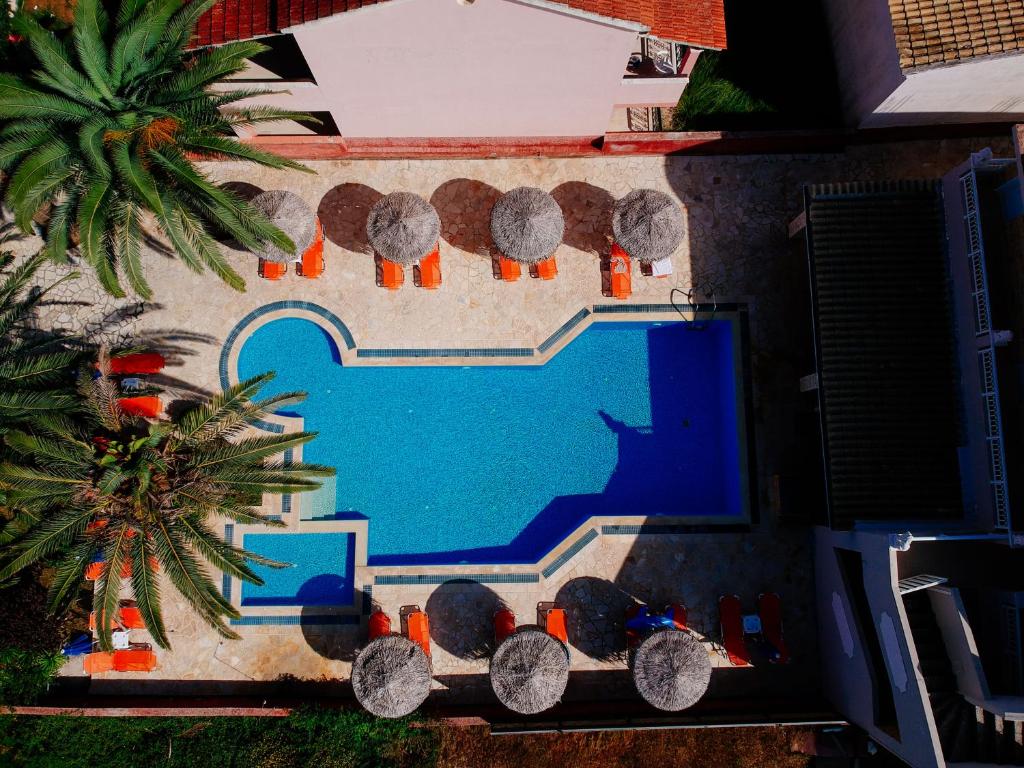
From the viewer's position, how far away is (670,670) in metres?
13.6

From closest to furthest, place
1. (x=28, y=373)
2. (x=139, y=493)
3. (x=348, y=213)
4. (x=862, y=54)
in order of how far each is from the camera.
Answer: (x=139, y=493) → (x=28, y=373) → (x=862, y=54) → (x=348, y=213)

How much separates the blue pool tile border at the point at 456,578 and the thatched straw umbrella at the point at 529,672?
1736 mm

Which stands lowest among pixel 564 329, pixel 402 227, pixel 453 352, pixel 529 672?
pixel 529 672

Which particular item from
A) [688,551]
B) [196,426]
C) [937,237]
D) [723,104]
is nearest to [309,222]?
[196,426]

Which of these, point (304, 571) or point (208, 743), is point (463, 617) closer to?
point (304, 571)

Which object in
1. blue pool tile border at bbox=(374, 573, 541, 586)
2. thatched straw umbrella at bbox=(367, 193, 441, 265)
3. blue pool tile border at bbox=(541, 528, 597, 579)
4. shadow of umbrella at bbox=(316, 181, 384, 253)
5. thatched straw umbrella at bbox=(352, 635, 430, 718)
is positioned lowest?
thatched straw umbrella at bbox=(352, 635, 430, 718)

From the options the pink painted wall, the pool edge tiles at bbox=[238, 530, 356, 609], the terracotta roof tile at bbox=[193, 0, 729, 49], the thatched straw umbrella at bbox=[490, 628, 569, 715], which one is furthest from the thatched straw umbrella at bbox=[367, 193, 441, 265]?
the thatched straw umbrella at bbox=[490, 628, 569, 715]

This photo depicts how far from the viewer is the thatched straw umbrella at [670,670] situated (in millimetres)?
13602

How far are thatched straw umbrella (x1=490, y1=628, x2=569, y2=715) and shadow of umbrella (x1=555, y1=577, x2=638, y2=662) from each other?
1.64m

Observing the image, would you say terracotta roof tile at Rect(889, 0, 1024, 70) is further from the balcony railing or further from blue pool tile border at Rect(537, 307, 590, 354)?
blue pool tile border at Rect(537, 307, 590, 354)

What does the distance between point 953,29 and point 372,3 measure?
11413 millimetres

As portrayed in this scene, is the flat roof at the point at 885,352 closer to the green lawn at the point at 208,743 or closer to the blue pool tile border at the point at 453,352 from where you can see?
the blue pool tile border at the point at 453,352

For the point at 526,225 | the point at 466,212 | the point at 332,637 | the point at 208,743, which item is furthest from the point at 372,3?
the point at 208,743

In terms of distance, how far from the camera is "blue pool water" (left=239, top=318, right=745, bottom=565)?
15.7 metres
